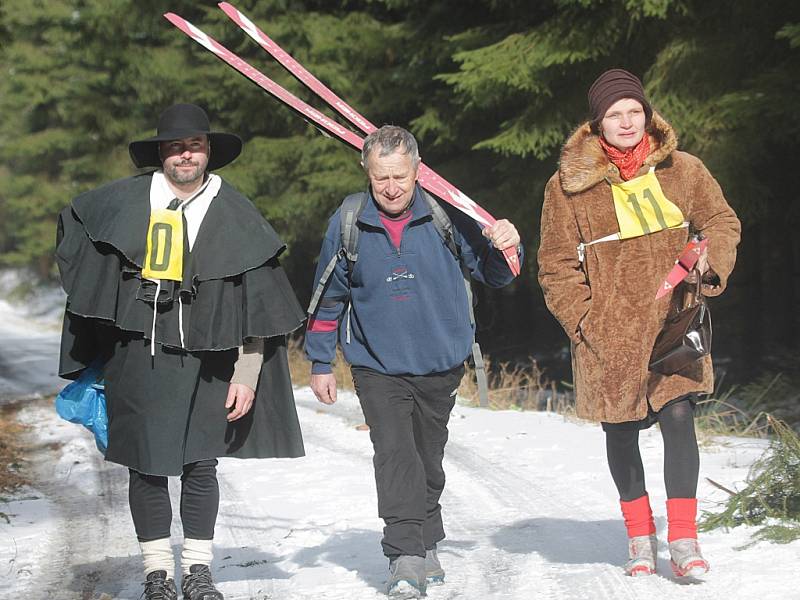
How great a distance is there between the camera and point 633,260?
4.61m

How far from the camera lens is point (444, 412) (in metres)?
4.91

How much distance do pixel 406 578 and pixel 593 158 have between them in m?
1.84

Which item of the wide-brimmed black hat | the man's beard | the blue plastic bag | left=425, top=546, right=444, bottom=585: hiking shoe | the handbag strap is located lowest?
left=425, top=546, right=444, bottom=585: hiking shoe

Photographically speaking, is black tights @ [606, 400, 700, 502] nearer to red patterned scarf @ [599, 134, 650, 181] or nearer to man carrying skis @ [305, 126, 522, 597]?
man carrying skis @ [305, 126, 522, 597]

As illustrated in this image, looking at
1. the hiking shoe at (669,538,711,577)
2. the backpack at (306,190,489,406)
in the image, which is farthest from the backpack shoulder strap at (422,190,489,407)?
the hiking shoe at (669,538,711,577)

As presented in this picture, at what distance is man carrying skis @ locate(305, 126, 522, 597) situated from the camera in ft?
15.4

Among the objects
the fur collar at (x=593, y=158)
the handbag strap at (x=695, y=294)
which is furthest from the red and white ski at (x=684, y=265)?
the fur collar at (x=593, y=158)

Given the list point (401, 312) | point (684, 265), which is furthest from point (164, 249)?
point (684, 265)

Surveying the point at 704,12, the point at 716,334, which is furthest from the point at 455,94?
the point at 716,334

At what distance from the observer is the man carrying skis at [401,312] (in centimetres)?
468

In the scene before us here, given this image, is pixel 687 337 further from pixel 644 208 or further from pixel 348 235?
pixel 348 235

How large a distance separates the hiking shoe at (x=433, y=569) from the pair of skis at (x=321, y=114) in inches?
51.7

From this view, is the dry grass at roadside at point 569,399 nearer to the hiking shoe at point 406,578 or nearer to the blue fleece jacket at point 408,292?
the blue fleece jacket at point 408,292

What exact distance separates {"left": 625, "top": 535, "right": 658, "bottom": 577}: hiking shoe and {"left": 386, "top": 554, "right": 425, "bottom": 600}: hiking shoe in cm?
86
